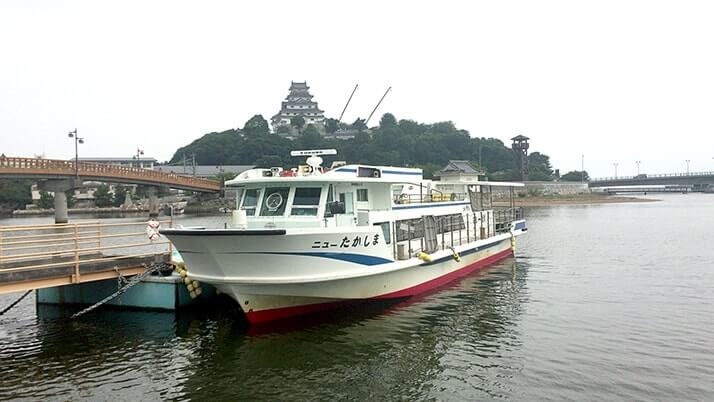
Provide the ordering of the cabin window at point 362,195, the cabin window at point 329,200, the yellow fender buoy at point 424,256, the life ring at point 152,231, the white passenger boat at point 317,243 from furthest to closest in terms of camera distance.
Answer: the yellow fender buoy at point 424,256 → the cabin window at point 362,195 → the life ring at point 152,231 → the cabin window at point 329,200 → the white passenger boat at point 317,243

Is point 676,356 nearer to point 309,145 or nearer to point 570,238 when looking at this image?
point 570,238

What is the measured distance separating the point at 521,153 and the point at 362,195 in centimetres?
12523

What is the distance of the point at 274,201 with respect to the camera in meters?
16.8

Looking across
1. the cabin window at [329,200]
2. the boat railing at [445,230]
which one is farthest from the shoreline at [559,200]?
the cabin window at [329,200]

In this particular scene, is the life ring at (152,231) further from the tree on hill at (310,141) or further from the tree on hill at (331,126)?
the tree on hill at (331,126)

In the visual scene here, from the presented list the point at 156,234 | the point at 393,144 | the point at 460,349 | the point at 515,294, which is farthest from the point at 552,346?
the point at 393,144

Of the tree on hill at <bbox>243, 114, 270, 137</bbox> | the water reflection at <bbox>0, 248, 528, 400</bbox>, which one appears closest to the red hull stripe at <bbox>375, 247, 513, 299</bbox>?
the water reflection at <bbox>0, 248, 528, 400</bbox>

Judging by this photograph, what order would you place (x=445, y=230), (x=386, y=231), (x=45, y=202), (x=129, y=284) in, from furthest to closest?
(x=45, y=202), (x=445, y=230), (x=386, y=231), (x=129, y=284)

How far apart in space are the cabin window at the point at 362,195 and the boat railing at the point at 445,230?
4.26 feet

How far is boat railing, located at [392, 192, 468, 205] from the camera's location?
20.9 meters

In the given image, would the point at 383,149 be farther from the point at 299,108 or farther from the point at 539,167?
the point at 299,108

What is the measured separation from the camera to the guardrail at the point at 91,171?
53888mm

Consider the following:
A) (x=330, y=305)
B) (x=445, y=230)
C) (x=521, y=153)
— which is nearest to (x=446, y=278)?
(x=445, y=230)

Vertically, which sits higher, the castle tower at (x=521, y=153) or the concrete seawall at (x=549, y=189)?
the castle tower at (x=521, y=153)
